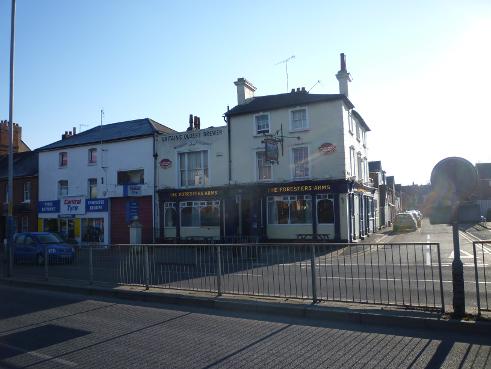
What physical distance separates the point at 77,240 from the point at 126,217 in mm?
5036

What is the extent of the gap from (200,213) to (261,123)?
7.25 meters

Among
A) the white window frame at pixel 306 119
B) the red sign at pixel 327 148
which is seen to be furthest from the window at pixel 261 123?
the red sign at pixel 327 148

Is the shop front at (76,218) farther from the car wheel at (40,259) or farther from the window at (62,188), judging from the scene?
the car wheel at (40,259)

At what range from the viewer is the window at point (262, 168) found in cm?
2723

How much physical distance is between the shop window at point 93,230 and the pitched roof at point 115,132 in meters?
6.02

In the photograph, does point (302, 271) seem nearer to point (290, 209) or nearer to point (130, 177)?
point (290, 209)

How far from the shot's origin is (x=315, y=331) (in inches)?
273

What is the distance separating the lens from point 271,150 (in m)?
25.5

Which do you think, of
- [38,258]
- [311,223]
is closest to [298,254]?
[38,258]

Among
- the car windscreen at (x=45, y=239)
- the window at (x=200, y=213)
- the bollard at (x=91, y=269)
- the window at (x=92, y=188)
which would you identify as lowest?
the bollard at (x=91, y=269)

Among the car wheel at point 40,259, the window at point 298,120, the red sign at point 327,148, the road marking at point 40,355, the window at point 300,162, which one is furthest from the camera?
the window at point 298,120

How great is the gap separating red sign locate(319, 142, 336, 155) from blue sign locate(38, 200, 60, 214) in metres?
21.5

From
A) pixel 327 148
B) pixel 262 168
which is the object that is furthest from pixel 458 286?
pixel 262 168

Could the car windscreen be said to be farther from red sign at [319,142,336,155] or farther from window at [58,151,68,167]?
red sign at [319,142,336,155]
